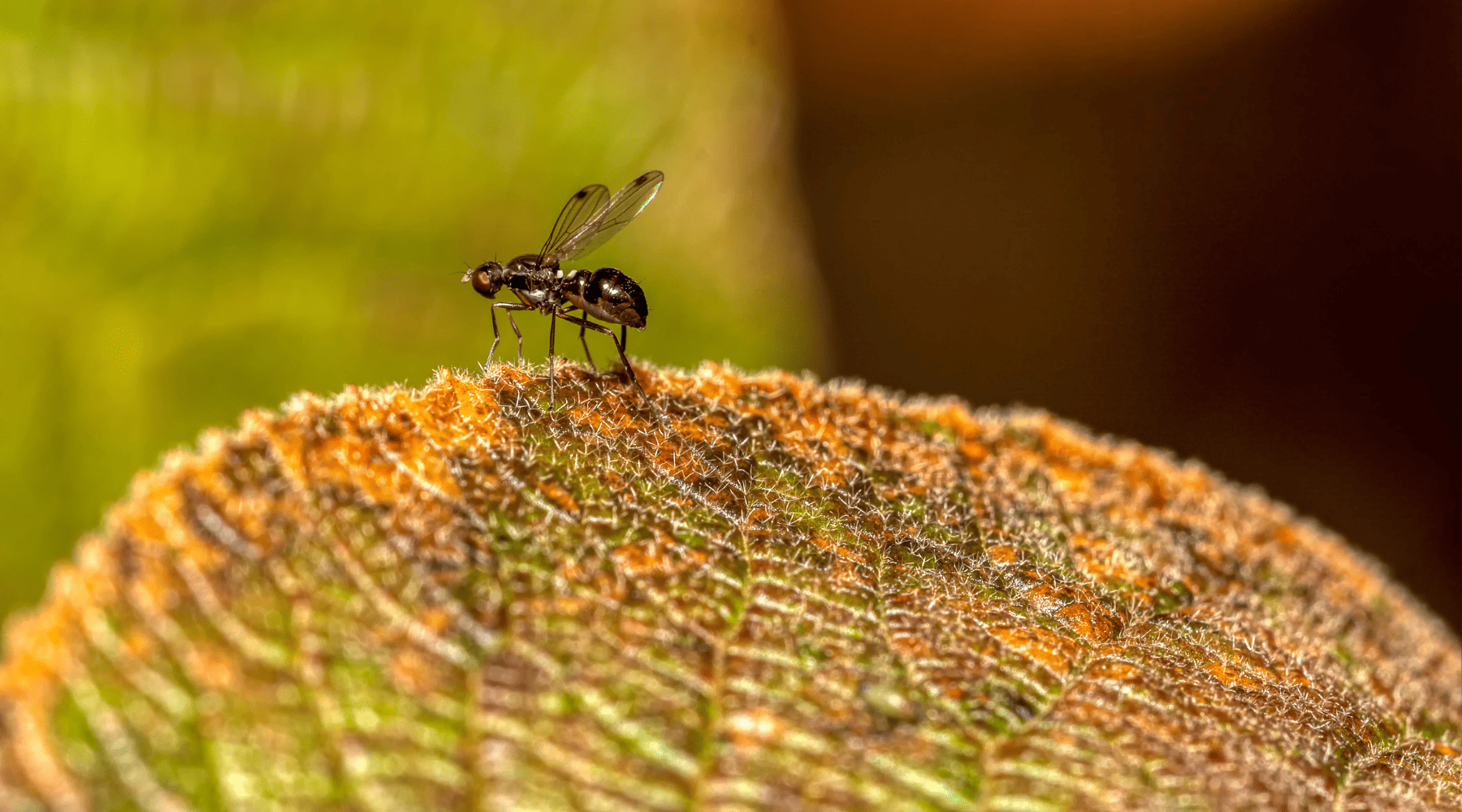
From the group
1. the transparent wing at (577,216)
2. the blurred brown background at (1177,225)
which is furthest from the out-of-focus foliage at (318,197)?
the blurred brown background at (1177,225)

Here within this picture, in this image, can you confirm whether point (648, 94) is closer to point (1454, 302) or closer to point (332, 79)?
point (332, 79)

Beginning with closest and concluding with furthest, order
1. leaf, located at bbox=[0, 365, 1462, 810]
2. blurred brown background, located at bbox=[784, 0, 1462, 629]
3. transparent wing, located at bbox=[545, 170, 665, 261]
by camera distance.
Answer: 1. leaf, located at bbox=[0, 365, 1462, 810]
2. transparent wing, located at bbox=[545, 170, 665, 261]
3. blurred brown background, located at bbox=[784, 0, 1462, 629]

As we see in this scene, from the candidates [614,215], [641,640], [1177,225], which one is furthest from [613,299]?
[1177,225]

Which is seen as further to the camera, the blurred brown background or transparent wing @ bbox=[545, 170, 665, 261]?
the blurred brown background

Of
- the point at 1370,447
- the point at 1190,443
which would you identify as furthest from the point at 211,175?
the point at 1370,447

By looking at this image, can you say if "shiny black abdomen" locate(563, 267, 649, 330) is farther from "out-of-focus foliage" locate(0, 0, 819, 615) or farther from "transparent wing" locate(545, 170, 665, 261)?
"out-of-focus foliage" locate(0, 0, 819, 615)

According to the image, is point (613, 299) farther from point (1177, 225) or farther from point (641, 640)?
point (1177, 225)

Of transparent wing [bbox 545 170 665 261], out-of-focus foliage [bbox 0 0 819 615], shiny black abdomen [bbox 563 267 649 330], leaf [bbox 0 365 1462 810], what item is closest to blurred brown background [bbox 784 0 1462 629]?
out-of-focus foliage [bbox 0 0 819 615]
